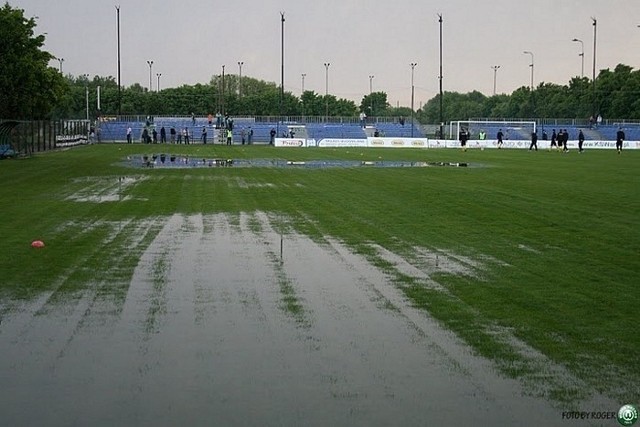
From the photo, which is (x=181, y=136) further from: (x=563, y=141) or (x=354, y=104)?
(x=354, y=104)

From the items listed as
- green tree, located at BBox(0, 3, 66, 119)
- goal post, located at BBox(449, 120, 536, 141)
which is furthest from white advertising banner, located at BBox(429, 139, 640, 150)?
green tree, located at BBox(0, 3, 66, 119)

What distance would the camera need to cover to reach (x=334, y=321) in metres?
9.98

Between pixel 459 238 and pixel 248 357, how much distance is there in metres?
9.09

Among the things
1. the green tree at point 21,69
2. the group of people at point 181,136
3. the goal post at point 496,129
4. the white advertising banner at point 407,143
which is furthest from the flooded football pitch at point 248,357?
the goal post at point 496,129

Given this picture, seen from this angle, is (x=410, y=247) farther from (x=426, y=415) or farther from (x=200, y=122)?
(x=200, y=122)

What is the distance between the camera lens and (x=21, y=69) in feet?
184

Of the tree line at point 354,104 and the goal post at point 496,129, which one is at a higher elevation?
the tree line at point 354,104

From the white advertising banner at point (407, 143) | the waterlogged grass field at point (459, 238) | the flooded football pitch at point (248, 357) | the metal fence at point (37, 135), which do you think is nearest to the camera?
the flooded football pitch at point (248, 357)

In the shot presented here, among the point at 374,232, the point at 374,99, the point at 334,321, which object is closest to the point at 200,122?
the point at 374,99

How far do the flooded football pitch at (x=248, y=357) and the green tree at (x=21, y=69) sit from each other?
46.9 metres

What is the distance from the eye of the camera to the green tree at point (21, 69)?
56.1 m

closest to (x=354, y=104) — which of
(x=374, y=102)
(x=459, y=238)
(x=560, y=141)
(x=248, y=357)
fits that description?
(x=374, y=102)

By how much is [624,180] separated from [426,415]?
94.9 ft

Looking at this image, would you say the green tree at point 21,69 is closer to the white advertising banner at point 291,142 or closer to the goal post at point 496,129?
the white advertising banner at point 291,142
